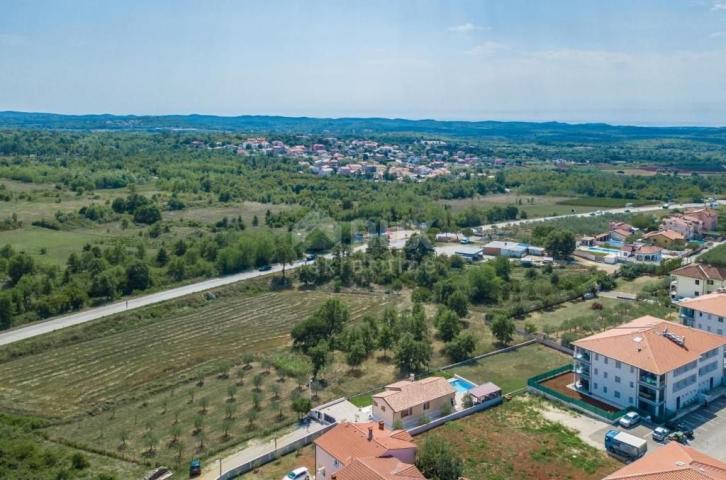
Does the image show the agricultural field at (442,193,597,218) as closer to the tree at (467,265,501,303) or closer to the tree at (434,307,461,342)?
the tree at (467,265,501,303)

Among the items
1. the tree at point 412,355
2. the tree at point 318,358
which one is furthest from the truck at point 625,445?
the tree at point 318,358

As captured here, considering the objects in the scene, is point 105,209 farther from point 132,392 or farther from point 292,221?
point 132,392

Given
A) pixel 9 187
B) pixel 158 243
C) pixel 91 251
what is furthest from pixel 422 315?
pixel 9 187

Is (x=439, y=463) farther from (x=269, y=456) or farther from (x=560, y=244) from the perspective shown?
(x=560, y=244)

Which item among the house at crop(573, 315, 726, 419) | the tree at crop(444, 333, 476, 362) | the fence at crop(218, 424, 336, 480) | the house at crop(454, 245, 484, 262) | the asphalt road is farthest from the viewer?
the house at crop(454, 245, 484, 262)

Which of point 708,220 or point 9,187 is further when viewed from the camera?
point 9,187

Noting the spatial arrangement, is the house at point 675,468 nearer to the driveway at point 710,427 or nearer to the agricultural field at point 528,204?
the driveway at point 710,427

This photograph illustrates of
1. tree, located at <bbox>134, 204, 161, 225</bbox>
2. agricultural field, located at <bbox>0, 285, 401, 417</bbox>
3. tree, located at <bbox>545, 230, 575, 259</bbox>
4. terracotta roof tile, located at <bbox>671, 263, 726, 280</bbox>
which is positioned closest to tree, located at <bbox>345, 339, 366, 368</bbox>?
agricultural field, located at <bbox>0, 285, 401, 417</bbox>

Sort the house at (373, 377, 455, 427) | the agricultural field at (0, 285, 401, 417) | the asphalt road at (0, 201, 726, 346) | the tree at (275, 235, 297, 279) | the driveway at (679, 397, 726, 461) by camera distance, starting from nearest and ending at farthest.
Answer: the driveway at (679, 397, 726, 461) < the house at (373, 377, 455, 427) < the agricultural field at (0, 285, 401, 417) < the asphalt road at (0, 201, 726, 346) < the tree at (275, 235, 297, 279)
